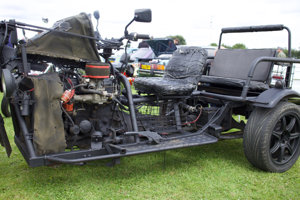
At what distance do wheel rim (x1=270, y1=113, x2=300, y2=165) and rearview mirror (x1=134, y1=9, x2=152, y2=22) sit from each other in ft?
6.94

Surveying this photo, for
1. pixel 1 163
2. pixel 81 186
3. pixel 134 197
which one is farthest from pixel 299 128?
pixel 1 163

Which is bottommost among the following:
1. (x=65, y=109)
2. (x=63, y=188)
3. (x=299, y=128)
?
(x=63, y=188)

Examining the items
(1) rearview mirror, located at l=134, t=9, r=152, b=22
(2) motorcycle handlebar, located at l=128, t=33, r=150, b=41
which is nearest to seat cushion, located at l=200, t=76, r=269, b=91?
(2) motorcycle handlebar, located at l=128, t=33, r=150, b=41

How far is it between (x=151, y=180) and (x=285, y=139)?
74.7 inches

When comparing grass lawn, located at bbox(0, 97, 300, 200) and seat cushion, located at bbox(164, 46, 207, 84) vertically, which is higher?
seat cushion, located at bbox(164, 46, 207, 84)

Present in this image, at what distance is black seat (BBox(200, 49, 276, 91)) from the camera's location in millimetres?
3693

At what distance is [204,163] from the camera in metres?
3.68

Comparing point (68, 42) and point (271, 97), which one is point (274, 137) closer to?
point (271, 97)

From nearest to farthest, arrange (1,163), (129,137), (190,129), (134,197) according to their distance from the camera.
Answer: (134,197), (129,137), (1,163), (190,129)

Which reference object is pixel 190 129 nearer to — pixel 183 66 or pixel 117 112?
pixel 183 66

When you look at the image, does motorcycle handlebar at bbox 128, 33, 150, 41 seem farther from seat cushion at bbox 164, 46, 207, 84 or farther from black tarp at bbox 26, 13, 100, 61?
seat cushion at bbox 164, 46, 207, 84

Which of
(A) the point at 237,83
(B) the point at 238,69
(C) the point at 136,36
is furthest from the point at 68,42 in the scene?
(B) the point at 238,69

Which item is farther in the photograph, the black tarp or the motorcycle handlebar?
the motorcycle handlebar

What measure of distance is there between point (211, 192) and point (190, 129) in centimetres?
108
